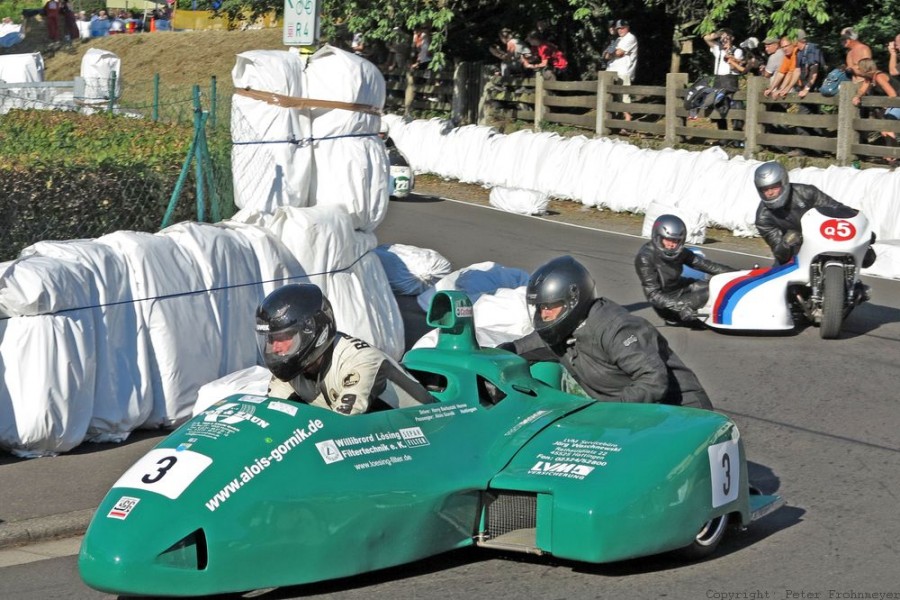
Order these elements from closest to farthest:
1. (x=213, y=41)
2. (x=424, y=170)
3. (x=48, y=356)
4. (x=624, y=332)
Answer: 1. (x=624, y=332)
2. (x=48, y=356)
3. (x=424, y=170)
4. (x=213, y=41)

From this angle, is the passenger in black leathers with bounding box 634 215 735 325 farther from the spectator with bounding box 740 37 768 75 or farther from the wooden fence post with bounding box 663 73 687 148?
the spectator with bounding box 740 37 768 75

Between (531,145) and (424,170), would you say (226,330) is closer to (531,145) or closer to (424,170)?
(531,145)

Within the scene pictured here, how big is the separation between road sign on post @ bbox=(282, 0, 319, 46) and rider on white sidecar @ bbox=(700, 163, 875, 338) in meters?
4.09

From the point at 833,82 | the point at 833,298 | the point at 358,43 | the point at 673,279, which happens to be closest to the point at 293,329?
the point at 673,279

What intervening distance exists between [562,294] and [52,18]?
146 feet

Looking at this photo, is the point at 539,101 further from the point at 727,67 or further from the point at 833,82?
the point at 833,82

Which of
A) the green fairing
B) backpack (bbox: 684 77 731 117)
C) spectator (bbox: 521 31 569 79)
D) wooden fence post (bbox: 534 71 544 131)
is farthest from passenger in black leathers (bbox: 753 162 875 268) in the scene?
spectator (bbox: 521 31 569 79)

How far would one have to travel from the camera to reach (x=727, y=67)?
20.9m

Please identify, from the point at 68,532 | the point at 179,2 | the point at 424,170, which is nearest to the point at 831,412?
the point at 68,532

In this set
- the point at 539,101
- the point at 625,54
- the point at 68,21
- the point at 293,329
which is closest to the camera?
the point at 293,329

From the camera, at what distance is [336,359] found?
5891 mm

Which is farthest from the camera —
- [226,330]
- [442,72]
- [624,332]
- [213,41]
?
[213,41]

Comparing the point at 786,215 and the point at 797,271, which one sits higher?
the point at 786,215

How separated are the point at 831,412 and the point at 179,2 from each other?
49.0 m
